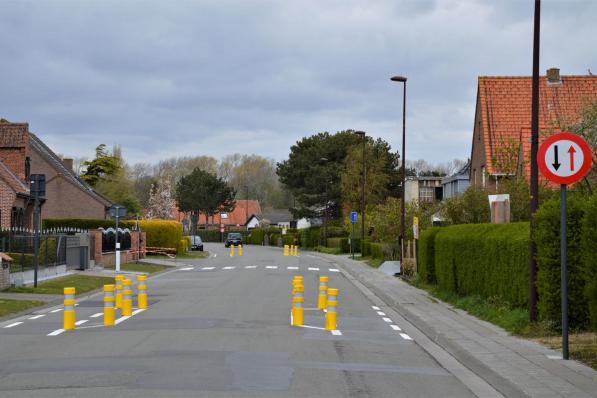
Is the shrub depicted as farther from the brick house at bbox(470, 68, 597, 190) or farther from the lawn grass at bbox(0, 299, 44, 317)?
the lawn grass at bbox(0, 299, 44, 317)

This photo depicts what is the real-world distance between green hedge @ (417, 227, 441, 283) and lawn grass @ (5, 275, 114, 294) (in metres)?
10.8

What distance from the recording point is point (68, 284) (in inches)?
1098

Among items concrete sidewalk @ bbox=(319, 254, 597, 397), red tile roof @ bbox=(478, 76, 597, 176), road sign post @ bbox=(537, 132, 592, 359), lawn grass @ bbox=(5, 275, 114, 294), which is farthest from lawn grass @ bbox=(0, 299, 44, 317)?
red tile roof @ bbox=(478, 76, 597, 176)

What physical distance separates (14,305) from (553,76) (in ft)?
115

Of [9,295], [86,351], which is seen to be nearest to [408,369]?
[86,351]

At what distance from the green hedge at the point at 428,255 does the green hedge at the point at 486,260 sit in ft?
5.70

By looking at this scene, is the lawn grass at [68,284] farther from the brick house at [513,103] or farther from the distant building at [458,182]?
the distant building at [458,182]

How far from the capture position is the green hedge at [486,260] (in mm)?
16500

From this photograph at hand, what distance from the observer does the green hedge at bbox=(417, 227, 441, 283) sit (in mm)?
27681

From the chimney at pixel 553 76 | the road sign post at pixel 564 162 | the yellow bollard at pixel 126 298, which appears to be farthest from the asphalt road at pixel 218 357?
the chimney at pixel 553 76

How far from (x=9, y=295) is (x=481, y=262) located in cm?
1247

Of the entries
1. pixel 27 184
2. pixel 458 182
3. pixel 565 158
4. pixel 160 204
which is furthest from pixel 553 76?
pixel 160 204

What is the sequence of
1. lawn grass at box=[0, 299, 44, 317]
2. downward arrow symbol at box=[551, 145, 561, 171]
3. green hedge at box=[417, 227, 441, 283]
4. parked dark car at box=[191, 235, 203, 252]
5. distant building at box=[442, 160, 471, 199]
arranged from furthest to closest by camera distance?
parked dark car at box=[191, 235, 203, 252], distant building at box=[442, 160, 471, 199], green hedge at box=[417, 227, 441, 283], lawn grass at box=[0, 299, 44, 317], downward arrow symbol at box=[551, 145, 561, 171]

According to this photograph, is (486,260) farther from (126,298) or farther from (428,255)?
(428,255)
